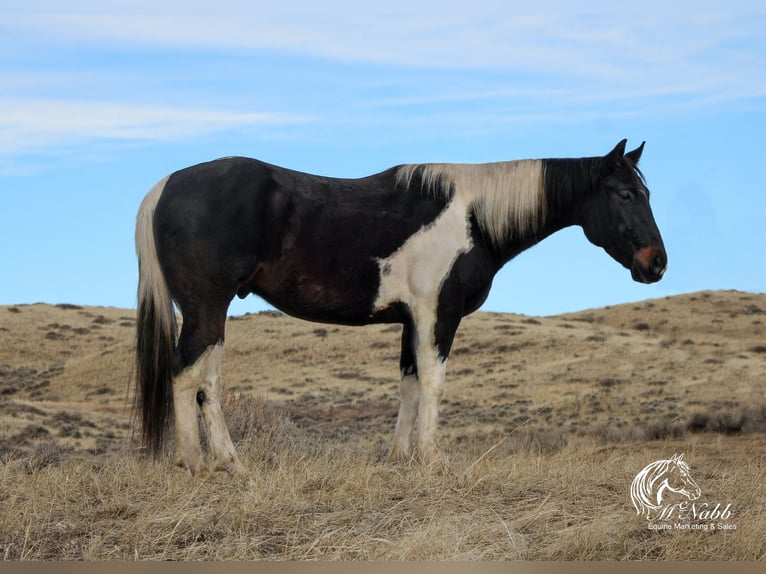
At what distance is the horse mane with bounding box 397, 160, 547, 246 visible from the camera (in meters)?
9.06

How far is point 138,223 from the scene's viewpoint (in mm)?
8578

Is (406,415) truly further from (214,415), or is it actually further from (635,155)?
(635,155)

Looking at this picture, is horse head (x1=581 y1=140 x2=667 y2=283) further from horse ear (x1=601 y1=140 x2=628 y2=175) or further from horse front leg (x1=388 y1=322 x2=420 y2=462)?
horse front leg (x1=388 y1=322 x2=420 y2=462)

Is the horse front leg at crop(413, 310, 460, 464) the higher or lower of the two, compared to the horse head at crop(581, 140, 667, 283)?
lower

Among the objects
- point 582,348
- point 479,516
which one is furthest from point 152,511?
point 582,348

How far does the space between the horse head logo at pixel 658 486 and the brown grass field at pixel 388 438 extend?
17cm

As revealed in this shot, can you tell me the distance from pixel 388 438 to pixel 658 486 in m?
14.6

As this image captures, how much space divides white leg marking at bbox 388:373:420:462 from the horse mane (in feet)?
5.29

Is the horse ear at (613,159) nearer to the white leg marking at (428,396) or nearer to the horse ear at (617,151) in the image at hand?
the horse ear at (617,151)

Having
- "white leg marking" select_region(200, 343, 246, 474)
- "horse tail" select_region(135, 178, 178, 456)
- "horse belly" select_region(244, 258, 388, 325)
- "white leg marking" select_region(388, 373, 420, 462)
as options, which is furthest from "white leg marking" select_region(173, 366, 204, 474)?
"white leg marking" select_region(388, 373, 420, 462)

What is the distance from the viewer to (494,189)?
920 centimetres

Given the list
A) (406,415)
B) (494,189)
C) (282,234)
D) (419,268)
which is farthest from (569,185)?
(282,234)

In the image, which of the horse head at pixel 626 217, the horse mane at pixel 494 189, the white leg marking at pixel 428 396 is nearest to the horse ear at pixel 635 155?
the horse head at pixel 626 217

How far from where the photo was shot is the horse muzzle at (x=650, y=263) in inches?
355
